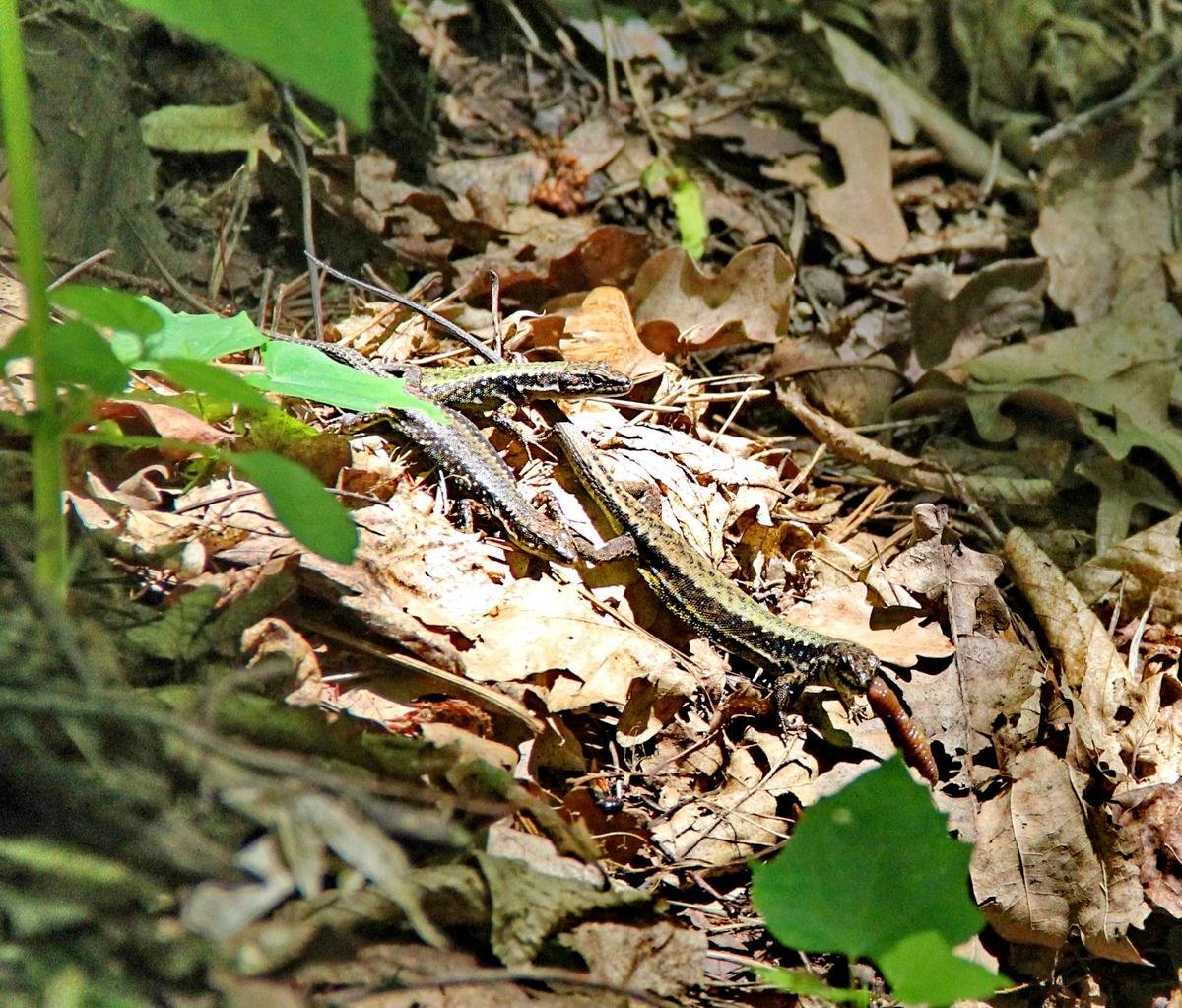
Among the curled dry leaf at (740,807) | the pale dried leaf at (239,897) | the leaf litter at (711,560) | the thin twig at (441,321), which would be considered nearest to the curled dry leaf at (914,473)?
the leaf litter at (711,560)

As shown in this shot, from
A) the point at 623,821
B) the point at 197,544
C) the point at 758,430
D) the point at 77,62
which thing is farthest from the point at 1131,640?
the point at 77,62

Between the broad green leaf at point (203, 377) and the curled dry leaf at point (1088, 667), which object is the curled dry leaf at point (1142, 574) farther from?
the broad green leaf at point (203, 377)

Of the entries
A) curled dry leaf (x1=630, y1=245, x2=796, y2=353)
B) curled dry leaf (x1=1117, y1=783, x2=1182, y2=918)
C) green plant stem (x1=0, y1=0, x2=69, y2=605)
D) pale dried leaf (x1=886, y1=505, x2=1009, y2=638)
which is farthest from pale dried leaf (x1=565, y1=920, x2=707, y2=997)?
curled dry leaf (x1=630, y1=245, x2=796, y2=353)

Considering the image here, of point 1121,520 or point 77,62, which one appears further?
point 1121,520

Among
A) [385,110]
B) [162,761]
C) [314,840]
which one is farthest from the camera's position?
[385,110]

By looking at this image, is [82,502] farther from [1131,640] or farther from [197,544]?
[1131,640]

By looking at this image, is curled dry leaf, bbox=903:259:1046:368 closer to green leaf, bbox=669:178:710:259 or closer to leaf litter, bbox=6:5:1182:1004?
leaf litter, bbox=6:5:1182:1004
